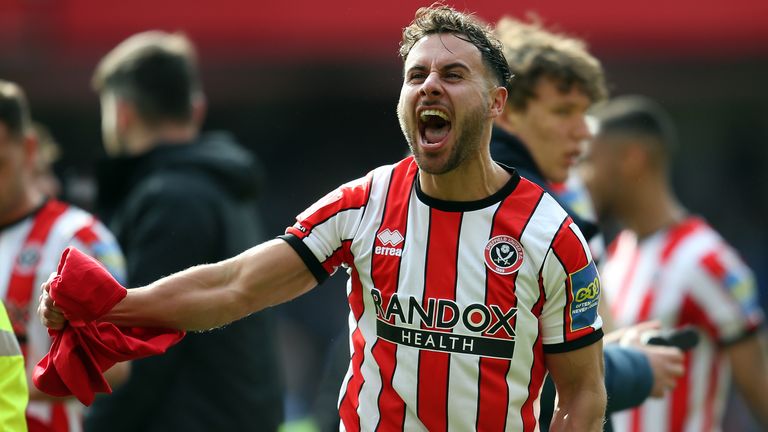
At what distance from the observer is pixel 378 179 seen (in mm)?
3309

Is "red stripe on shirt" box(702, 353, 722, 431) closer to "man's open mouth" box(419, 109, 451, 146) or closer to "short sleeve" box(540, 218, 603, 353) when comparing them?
"short sleeve" box(540, 218, 603, 353)

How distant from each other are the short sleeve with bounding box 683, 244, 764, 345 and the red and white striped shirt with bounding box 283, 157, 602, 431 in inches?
104

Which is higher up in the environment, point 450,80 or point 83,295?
point 450,80

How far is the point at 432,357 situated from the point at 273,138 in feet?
37.9

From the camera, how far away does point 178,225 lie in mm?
4980

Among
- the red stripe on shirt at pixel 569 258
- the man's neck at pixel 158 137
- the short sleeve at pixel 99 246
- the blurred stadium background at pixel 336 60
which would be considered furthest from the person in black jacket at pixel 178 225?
the blurred stadium background at pixel 336 60

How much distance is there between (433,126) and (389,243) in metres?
0.33

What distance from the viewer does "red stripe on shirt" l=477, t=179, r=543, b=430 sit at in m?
3.12

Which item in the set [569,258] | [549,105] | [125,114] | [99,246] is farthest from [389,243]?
[125,114]

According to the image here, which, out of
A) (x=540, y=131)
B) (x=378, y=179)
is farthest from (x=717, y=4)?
(x=378, y=179)

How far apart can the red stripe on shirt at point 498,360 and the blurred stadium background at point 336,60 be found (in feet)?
26.2

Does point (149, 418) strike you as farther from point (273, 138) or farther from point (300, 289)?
point (273, 138)

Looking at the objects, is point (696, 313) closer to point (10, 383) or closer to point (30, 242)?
point (30, 242)

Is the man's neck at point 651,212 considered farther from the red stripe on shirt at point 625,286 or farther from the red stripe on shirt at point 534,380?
the red stripe on shirt at point 534,380
